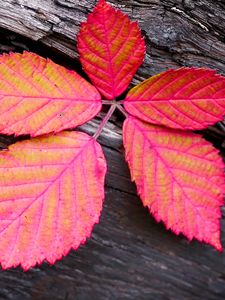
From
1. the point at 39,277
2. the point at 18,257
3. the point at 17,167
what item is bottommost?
the point at 39,277

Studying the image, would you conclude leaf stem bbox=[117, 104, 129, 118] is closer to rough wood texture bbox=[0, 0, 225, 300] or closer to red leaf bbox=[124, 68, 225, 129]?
red leaf bbox=[124, 68, 225, 129]

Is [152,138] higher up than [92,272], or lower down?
higher up

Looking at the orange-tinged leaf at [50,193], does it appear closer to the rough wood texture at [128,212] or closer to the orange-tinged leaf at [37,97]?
the orange-tinged leaf at [37,97]

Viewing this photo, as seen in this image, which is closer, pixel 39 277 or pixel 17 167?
pixel 17 167

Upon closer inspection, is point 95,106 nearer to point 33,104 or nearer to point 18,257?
point 33,104

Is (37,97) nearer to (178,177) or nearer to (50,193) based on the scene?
(50,193)

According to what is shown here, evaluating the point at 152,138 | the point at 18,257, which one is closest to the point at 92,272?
the point at 18,257
